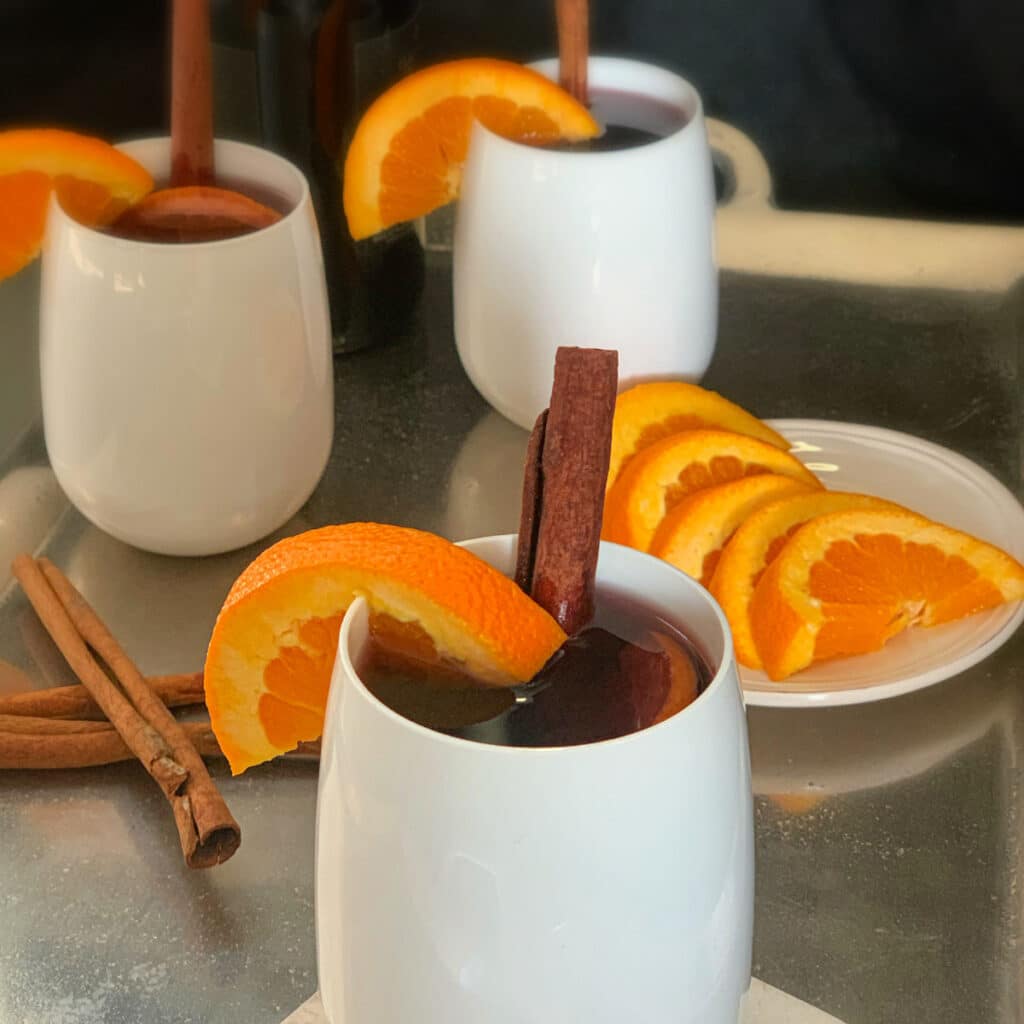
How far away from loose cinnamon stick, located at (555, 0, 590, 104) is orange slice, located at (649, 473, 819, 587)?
→ 242mm

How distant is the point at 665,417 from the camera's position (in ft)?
2.26

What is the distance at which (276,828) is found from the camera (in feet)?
1.81

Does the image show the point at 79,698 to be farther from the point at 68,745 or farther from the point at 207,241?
the point at 207,241

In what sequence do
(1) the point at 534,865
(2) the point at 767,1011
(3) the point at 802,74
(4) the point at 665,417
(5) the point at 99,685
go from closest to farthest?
(1) the point at 534,865 < (2) the point at 767,1011 < (5) the point at 99,685 < (4) the point at 665,417 < (3) the point at 802,74

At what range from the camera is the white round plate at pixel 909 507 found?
0.57 m

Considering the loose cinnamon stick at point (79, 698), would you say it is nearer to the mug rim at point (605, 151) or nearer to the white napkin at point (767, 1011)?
the white napkin at point (767, 1011)

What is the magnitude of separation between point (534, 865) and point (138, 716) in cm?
29

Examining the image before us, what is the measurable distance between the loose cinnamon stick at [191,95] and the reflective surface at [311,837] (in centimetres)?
17

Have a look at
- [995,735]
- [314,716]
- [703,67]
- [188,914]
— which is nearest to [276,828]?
[188,914]

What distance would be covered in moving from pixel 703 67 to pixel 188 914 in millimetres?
640

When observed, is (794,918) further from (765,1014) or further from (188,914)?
(188,914)

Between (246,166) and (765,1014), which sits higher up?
(246,166)

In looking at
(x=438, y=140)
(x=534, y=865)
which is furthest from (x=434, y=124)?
(x=534, y=865)

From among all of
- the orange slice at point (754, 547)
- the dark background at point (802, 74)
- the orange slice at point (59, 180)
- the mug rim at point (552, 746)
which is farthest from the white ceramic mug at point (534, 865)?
the dark background at point (802, 74)
